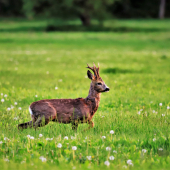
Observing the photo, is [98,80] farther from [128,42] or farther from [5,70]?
[128,42]

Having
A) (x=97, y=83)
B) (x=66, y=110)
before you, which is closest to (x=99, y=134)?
(x=66, y=110)

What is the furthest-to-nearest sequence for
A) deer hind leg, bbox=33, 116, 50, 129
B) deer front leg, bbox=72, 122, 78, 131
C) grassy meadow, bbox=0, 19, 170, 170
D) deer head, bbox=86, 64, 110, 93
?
deer head, bbox=86, 64, 110, 93, deer front leg, bbox=72, 122, 78, 131, deer hind leg, bbox=33, 116, 50, 129, grassy meadow, bbox=0, 19, 170, 170

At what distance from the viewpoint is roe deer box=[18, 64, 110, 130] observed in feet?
21.7

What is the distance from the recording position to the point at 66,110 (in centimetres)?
685

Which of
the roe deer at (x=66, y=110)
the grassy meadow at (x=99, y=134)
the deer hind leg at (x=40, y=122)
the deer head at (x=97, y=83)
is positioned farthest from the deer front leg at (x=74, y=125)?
the deer head at (x=97, y=83)

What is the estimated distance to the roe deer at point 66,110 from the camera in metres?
6.60

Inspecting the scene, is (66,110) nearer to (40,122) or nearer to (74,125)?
(74,125)

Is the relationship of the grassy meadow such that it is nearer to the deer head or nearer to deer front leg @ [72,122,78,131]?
deer front leg @ [72,122,78,131]

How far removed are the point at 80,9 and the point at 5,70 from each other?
3797 cm

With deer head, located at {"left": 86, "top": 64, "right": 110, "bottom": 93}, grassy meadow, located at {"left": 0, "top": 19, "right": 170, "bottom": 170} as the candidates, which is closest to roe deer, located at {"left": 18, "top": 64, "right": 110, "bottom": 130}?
deer head, located at {"left": 86, "top": 64, "right": 110, "bottom": 93}

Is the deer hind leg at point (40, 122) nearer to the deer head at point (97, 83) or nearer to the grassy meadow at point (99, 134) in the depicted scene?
the grassy meadow at point (99, 134)

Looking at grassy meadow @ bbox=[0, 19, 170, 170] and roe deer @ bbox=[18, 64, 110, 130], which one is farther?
roe deer @ bbox=[18, 64, 110, 130]

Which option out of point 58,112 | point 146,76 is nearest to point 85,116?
point 58,112

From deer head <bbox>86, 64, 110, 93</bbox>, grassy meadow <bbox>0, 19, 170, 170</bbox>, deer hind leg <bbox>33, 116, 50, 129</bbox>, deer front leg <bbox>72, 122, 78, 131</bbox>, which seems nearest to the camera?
grassy meadow <bbox>0, 19, 170, 170</bbox>
